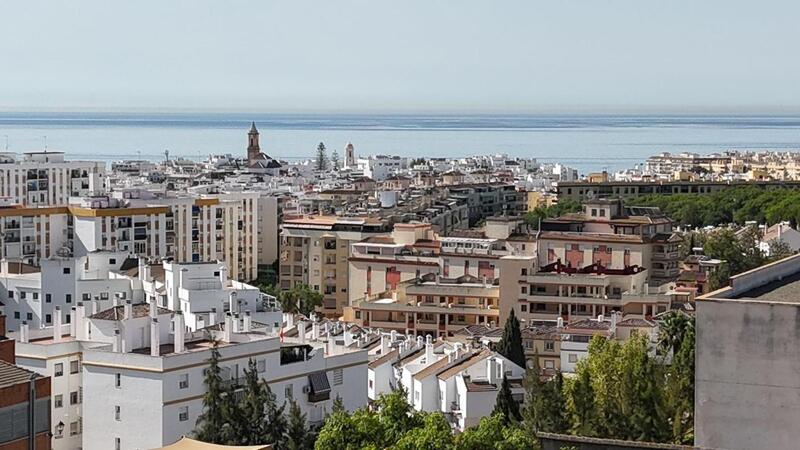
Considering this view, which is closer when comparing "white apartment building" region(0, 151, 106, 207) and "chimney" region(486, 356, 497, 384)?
"chimney" region(486, 356, 497, 384)

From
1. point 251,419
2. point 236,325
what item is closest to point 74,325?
point 236,325

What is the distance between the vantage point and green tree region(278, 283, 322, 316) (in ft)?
117

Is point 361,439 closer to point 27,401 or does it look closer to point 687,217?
point 27,401

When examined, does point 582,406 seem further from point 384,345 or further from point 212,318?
point 212,318

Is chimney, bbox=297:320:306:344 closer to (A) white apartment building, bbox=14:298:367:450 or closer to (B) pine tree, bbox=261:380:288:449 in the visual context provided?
(A) white apartment building, bbox=14:298:367:450

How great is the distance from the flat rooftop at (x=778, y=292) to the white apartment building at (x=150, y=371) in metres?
8.13

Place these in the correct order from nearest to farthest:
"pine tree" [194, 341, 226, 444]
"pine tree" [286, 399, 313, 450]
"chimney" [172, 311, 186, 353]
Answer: "pine tree" [286, 399, 313, 450]
"pine tree" [194, 341, 226, 444]
"chimney" [172, 311, 186, 353]

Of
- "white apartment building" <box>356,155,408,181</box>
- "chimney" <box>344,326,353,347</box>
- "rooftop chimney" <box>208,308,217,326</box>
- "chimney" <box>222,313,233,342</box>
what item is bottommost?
"white apartment building" <box>356,155,408,181</box>

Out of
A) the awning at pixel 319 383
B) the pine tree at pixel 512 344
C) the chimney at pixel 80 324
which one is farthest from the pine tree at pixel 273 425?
the pine tree at pixel 512 344

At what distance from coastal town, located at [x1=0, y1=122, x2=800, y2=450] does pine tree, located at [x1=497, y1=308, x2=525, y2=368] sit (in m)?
0.05

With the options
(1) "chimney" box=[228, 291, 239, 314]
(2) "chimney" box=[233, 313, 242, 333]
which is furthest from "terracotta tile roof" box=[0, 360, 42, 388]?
(1) "chimney" box=[228, 291, 239, 314]

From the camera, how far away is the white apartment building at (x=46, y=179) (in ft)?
165

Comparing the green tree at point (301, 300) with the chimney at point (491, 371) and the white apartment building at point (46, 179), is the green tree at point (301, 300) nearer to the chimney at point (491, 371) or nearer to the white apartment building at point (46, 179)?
the chimney at point (491, 371)

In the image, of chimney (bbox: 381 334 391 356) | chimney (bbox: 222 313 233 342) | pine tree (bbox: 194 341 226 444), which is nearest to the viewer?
pine tree (bbox: 194 341 226 444)
